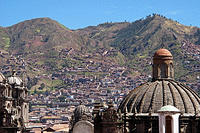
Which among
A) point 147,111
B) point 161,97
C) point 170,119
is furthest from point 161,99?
point 170,119

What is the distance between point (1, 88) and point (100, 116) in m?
12.9

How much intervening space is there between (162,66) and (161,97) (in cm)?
520

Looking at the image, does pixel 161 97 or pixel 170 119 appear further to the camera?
pixel 161 97

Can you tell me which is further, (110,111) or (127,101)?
(127,101)

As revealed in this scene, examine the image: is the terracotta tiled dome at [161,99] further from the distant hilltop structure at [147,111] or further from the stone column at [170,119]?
the stone column at [170,119]

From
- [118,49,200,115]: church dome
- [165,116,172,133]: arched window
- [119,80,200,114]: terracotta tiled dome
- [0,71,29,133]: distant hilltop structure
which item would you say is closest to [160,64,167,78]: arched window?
[118,49,200,115]: church dome

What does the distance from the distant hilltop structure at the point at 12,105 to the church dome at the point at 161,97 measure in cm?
982

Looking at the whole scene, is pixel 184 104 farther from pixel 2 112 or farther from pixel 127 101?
pixel 2 112

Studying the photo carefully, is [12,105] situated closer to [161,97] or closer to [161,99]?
[161,97]

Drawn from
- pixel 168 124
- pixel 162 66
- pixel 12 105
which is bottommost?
pixel 168 124

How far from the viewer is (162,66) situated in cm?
5766

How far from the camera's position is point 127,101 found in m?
55.4

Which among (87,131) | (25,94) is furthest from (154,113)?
(25,94)

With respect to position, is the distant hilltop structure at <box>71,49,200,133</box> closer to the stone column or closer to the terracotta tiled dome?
the terracotta tiled dome
